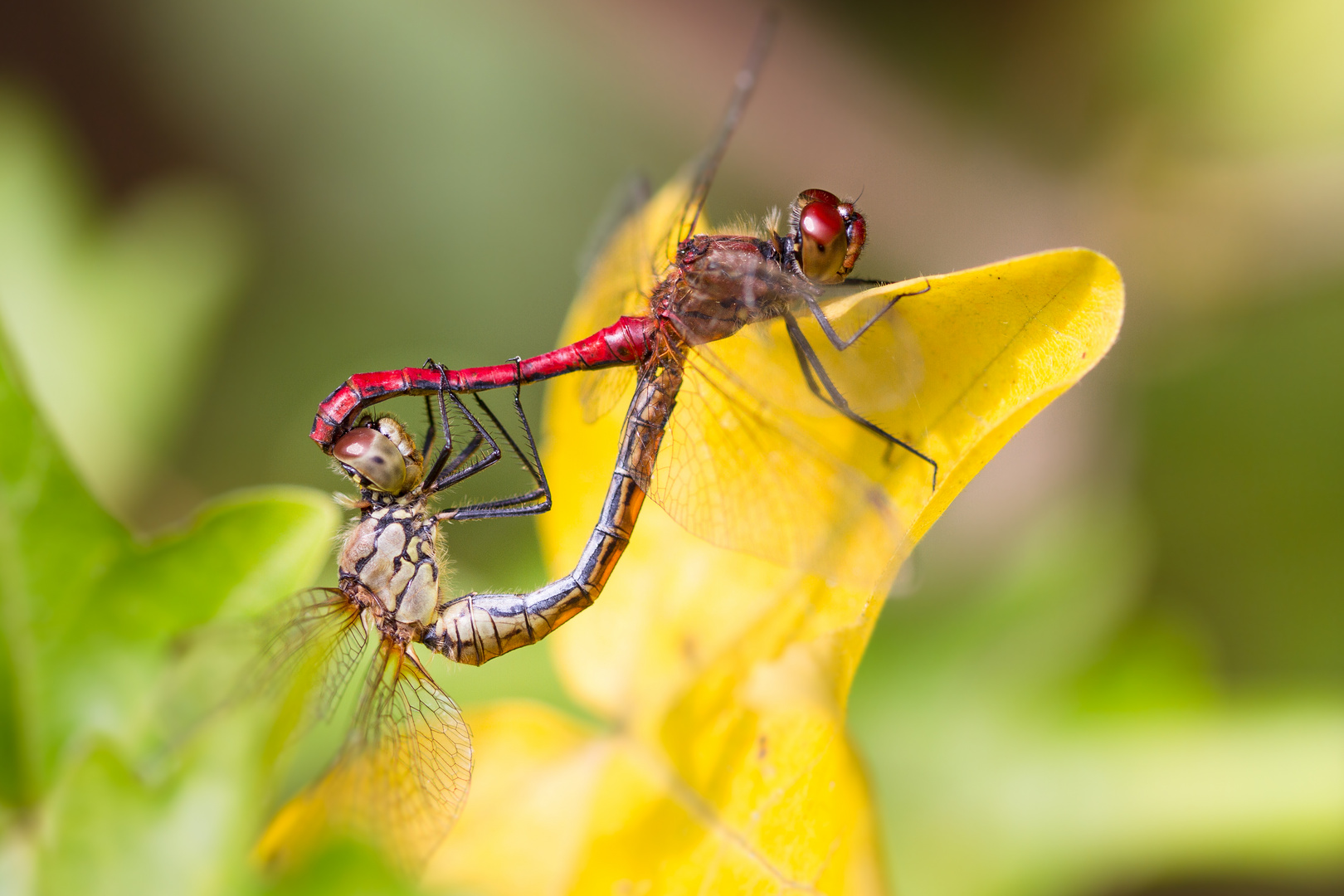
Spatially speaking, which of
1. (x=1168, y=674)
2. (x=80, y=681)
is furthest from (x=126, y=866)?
(x=1168, y=674)

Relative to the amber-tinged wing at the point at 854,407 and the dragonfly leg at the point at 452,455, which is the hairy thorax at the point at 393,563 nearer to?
the dragonfly leg at the point at 452,455

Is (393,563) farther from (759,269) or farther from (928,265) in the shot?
(928,265)

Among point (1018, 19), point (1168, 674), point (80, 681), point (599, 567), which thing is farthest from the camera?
point (1018, 19)

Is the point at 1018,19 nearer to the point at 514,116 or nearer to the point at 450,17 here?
the point at 514,116

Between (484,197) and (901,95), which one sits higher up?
(901,95)

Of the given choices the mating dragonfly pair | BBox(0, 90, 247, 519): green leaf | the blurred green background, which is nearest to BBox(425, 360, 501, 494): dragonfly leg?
the mating dragonfly pair

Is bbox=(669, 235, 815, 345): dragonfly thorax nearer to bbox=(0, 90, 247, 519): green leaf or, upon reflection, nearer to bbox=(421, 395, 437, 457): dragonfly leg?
bbox=(421, 395, 437, 457): dragonfly leg
